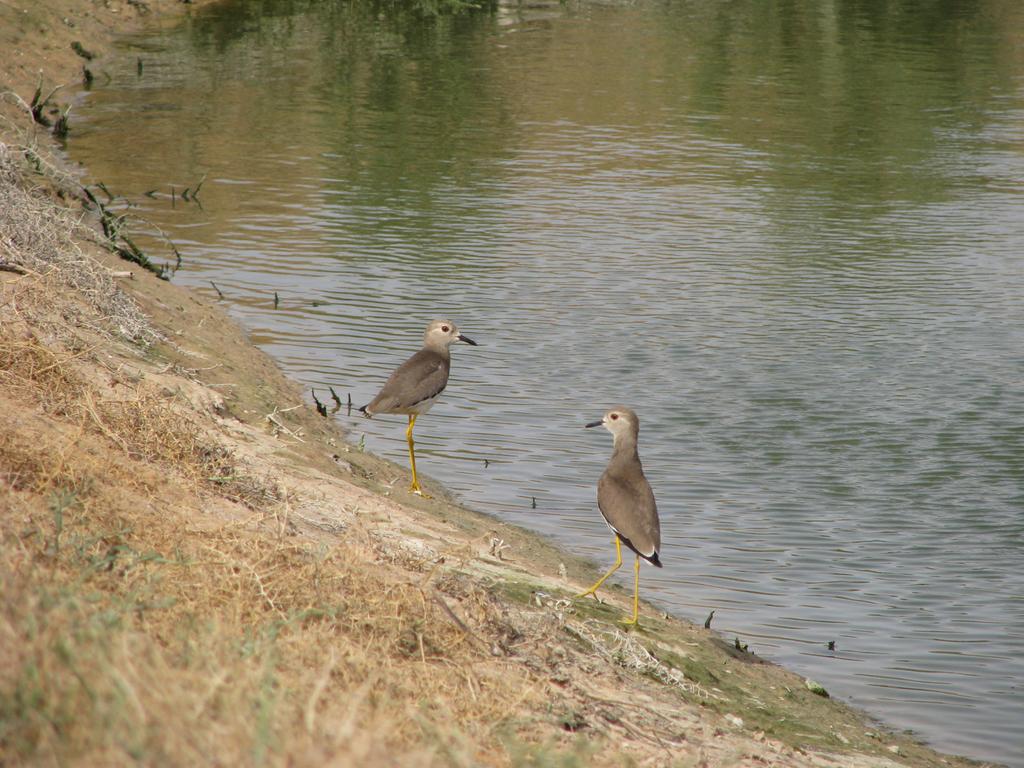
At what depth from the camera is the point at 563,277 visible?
1711cm

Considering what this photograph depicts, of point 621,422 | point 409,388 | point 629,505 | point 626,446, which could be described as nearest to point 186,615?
point 629,505

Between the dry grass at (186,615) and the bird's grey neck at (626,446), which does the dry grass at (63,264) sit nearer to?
the dry grass at (186,615)

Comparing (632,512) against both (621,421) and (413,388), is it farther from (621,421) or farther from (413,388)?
(413,388)

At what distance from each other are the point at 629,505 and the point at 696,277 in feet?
28.6

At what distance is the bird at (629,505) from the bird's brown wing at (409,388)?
6.75 ft

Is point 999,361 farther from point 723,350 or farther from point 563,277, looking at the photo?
point 563,277

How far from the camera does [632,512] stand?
859 cm

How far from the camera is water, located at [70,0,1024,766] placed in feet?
31.7

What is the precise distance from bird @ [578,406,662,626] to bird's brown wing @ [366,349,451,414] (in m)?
2.06

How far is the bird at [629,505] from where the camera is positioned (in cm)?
845

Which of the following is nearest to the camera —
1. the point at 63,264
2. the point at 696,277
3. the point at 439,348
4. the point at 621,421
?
the point at 621,421

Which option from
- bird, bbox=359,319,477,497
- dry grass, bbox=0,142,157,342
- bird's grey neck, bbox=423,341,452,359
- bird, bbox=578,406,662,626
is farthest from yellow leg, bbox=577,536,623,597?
dry grass, bbox=0,142,157,342

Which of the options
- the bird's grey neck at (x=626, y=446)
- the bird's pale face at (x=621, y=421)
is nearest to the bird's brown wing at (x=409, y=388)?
the bird's pale face at (x=621, y=421)

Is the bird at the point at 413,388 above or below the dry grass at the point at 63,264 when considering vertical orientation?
below
